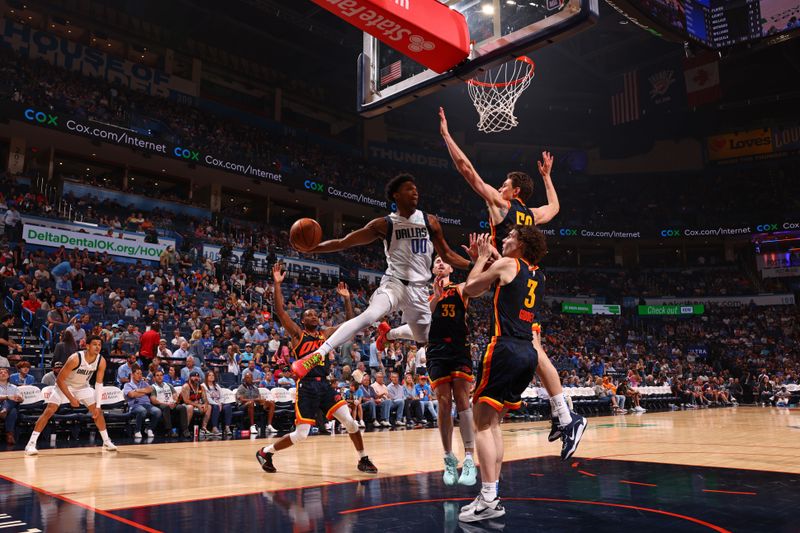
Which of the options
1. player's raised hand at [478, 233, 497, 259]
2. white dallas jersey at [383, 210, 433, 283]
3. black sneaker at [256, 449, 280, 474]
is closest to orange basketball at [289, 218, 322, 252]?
white dallas jersey at [383, 210, 433, 283]

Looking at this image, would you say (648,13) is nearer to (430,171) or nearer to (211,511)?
(211,511)

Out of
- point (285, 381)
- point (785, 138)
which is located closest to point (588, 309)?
point (785, 138)

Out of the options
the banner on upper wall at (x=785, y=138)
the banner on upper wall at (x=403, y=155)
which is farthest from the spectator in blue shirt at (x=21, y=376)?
the banner on upper wall at (x=785, y=138)

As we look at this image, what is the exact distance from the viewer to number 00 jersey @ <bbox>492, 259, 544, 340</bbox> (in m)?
4.11

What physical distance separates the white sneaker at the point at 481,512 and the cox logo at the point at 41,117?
68.3 ft

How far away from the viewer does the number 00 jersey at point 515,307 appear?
13.5 feet

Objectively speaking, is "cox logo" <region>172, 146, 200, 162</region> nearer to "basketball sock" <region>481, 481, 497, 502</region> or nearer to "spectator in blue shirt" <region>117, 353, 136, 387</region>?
"spectator in blue shirt" <region>117, 353, 136, 387</region>

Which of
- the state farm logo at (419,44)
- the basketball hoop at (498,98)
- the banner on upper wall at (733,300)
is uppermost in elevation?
the basketball hoop at (498,98)

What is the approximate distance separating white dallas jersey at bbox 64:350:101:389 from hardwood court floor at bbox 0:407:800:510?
2.88ft

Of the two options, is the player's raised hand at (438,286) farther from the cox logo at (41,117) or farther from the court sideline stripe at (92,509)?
the cox logo at (41,117)

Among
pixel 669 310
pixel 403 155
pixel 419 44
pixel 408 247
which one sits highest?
pixel 403 155

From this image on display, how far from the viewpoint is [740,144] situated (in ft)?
120

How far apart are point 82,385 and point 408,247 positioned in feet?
18.8

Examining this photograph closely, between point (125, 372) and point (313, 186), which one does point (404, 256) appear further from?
point (313, 186)
